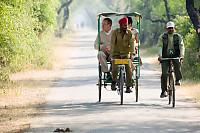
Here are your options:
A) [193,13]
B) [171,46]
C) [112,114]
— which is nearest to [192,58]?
[193,13]

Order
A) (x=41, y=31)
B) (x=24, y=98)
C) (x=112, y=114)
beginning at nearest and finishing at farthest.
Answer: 1. (x=112, y=114)
2. (x=24, y=98)
3. (x=41, y=31)

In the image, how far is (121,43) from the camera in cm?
1125

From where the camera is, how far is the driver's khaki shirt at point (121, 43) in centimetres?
1120

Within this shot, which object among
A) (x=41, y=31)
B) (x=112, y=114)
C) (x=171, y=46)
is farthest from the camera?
(x=41, y=31)

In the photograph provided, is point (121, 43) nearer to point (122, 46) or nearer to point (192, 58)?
point (122, 46)

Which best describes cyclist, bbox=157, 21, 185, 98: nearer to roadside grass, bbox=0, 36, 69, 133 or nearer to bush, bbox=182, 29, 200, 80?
roadside grass, bbox=0, 36, 69, 133

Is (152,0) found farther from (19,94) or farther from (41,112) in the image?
(41,112)

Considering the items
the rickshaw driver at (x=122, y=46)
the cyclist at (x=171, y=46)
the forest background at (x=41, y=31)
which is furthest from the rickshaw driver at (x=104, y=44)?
the forest background at (x=41, y=31)

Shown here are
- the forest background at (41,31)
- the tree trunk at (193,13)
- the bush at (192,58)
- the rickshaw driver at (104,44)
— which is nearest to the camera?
the rickshaw driver at (104,44)

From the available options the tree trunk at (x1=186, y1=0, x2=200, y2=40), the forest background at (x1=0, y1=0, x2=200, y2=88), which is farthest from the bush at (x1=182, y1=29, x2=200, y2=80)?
the tree trunk at (x1=186, y1=0, x2=200, y2=40)

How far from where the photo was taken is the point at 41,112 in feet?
35.2

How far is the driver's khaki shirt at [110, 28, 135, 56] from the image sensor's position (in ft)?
36.7

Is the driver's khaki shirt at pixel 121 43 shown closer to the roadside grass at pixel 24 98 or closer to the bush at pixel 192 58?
the roadside grass at pixel 24 98

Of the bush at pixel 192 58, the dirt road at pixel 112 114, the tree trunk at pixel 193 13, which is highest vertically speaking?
the tree trunk at pixel 193 13
